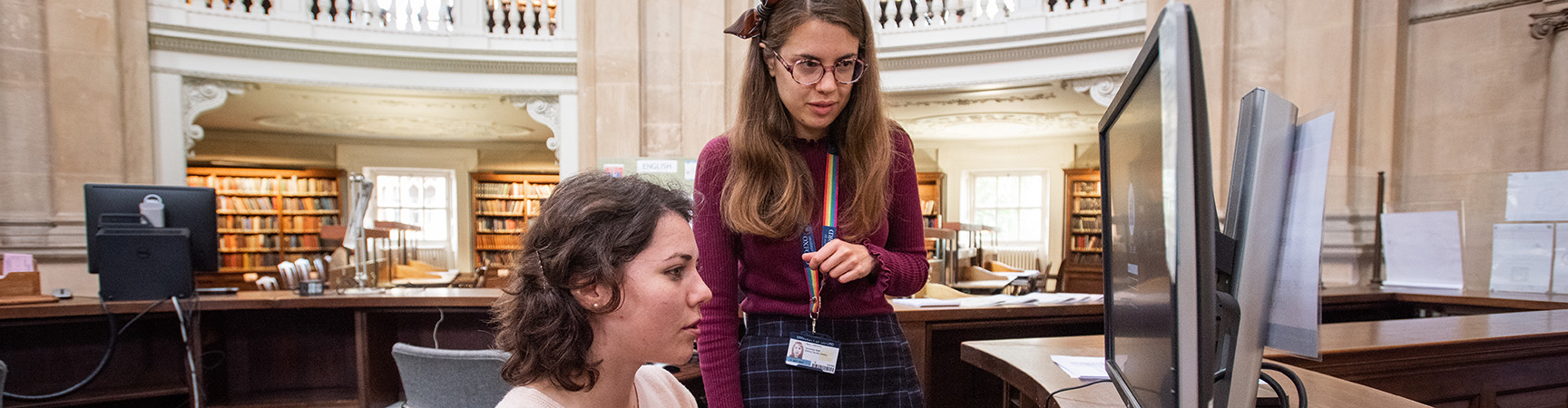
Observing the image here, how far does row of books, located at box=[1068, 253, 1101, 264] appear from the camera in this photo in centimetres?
1142

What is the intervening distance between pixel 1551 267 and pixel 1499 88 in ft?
6.89

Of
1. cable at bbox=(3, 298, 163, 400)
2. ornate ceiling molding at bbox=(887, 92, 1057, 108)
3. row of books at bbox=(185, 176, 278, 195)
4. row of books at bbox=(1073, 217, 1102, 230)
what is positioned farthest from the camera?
row of books at bbox=(1073, 217, 1102, 230)

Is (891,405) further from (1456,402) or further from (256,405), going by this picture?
(256,405)

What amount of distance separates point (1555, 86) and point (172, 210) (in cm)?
872

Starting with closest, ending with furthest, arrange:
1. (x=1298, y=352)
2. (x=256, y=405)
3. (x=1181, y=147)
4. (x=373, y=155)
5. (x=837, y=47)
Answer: (x=1181, y=147) → (x=1298, y=352) → (x=837, y=47) → (x=256, y=405) → (x=373, y=155)

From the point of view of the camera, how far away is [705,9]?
6387 mm

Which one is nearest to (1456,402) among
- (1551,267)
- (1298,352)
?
(1298,352)

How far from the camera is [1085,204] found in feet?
37.9

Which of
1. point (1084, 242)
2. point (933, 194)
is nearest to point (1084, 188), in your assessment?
point (1084, 242)

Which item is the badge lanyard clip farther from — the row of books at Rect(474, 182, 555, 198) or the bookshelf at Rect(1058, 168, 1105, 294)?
the row of books at Rect(474, 182, 555, 198)

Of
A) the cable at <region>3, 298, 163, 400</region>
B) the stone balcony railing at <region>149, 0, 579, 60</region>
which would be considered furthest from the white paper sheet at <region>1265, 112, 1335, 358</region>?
the stone balcony railing at <region>149, 0, 579, 60</region>

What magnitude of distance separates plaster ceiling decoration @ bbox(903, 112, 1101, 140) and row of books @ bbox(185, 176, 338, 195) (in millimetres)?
9123

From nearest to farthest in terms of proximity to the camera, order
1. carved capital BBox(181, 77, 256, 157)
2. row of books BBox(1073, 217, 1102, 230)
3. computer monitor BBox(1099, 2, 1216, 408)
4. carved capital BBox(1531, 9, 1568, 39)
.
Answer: computer monitor BBox(1099, 2, 1216, 408) → carved capital BBox(1531, 9, 1568, 39) → carved capital BBox(181, 77, 256, 157) → row of books BBox(1073, 217, 1102, 230)

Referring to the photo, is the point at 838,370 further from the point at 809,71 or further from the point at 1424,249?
the point at 1424,249
